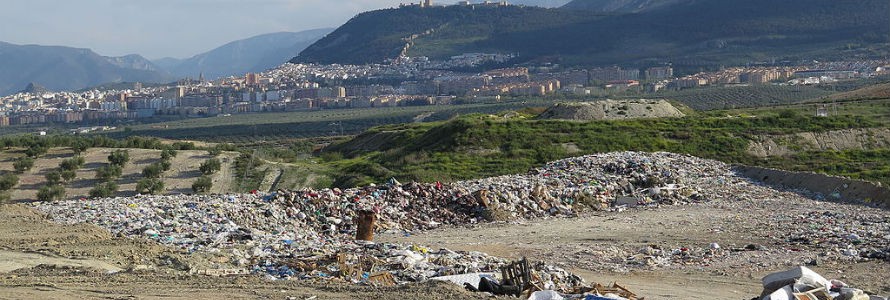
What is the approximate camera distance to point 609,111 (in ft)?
176

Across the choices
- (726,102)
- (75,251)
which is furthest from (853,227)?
(726,102)

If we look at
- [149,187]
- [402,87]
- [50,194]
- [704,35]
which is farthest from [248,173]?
[704,35]

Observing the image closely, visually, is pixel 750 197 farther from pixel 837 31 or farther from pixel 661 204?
pixel 837 31

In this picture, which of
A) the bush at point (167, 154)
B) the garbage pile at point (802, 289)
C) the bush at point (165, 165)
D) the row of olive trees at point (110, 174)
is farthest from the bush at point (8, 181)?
the garbage pile at point (802, 289)

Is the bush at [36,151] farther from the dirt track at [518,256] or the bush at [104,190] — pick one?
the dirt track at [518,256]

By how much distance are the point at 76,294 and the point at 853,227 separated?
15.2m

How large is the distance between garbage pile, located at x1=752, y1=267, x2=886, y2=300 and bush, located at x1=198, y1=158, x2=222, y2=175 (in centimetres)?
2991

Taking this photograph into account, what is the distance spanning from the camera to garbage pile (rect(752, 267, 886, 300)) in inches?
493

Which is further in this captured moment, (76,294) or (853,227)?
(853,227)

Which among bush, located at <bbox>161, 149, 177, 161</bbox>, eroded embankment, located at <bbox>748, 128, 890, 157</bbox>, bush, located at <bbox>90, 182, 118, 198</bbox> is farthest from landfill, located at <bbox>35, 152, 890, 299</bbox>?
bush, located at <bbox>161, 149, 177, 161</bbox>

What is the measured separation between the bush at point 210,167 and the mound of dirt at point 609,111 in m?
17.8

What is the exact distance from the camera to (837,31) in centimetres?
15125

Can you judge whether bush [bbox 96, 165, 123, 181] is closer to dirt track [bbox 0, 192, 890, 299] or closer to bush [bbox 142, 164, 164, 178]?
bush [bbox 142, 164, 164, 178]

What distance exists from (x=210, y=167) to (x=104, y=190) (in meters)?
4.96
